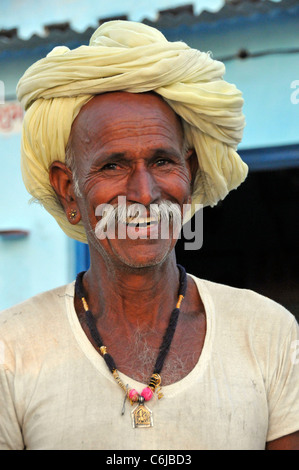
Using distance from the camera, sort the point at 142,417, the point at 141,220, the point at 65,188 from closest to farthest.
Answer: the point at 142,417, the point at 141,220, the point at 65,188

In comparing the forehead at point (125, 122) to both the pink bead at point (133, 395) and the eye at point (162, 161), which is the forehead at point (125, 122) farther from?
the pink bead at point (133, 395)

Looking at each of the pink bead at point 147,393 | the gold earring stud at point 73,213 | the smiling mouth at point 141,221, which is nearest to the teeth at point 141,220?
the smiling mouth at point 141,221

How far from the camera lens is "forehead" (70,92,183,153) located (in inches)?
92.2

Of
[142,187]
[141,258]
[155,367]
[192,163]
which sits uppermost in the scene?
[192,163]

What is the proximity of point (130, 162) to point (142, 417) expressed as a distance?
2.78 feet

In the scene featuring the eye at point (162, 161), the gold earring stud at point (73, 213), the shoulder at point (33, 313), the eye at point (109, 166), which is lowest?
the shoulder at point (33, 313)

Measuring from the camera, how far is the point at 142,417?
2.16 meters

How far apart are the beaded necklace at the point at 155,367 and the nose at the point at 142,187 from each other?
43 cm

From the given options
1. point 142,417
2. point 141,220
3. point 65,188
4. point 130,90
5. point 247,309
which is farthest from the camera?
point 65,188

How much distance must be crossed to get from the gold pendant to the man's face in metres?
0.47

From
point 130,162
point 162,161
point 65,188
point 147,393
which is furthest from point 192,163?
point 147,393

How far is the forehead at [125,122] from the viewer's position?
7.68 feet

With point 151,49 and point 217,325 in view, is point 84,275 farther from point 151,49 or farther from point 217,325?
point 151,49

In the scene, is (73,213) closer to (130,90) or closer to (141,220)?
(141,220)
